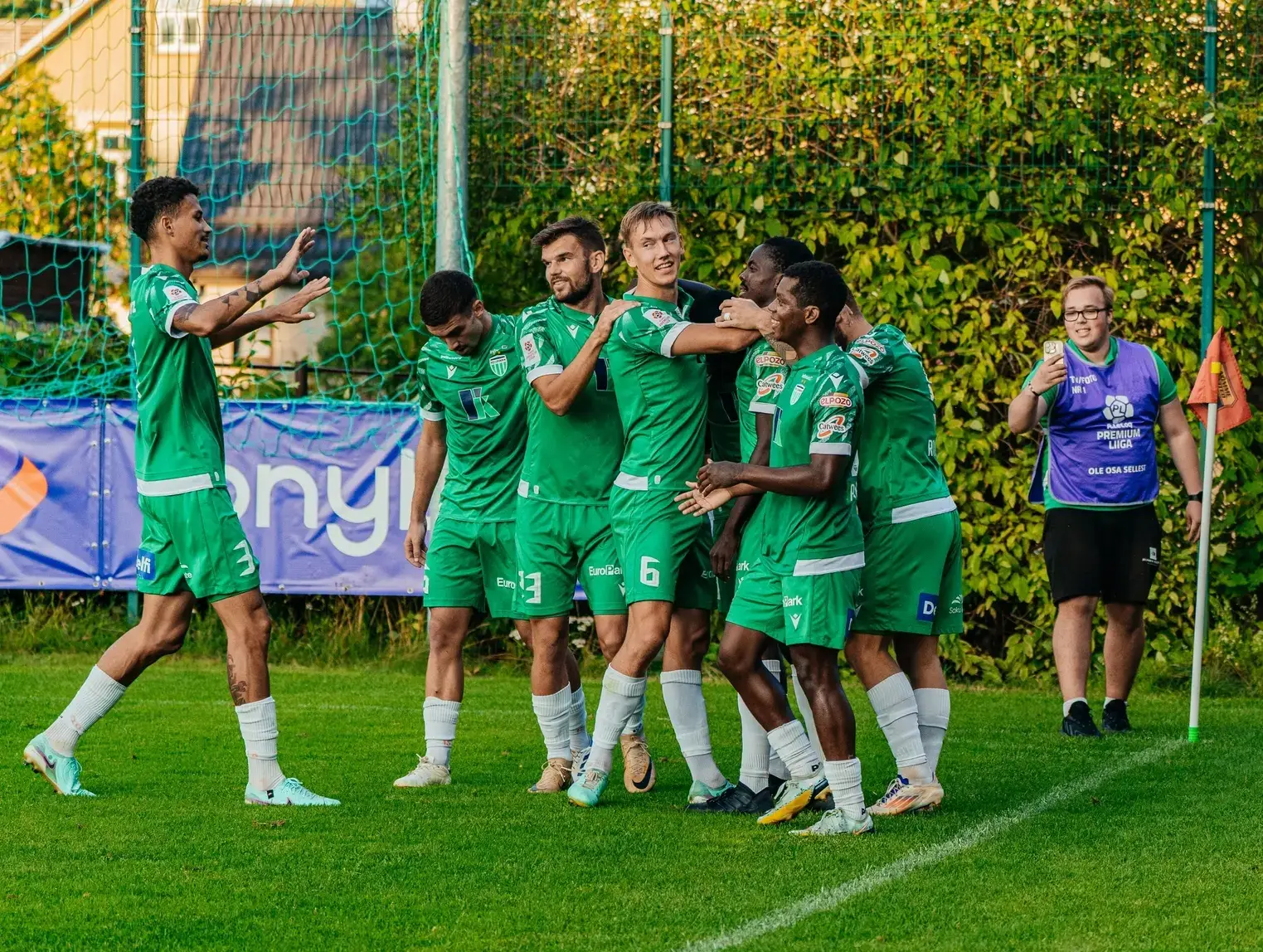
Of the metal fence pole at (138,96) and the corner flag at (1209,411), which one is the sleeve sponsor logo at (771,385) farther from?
the metal fence pole at (138,96)

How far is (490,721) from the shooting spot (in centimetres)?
902

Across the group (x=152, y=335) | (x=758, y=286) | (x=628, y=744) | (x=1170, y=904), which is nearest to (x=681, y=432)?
(x=758, y=286)

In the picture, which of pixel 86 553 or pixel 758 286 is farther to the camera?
pixel 86 553

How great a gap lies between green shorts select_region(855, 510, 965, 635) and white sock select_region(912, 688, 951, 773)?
0.31 meters

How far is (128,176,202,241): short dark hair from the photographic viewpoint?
654 cm

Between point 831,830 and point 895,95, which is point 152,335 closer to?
point 831,830

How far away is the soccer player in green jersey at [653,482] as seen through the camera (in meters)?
6.39

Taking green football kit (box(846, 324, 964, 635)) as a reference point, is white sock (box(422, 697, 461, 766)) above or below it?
below

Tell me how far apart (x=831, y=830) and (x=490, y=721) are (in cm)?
344

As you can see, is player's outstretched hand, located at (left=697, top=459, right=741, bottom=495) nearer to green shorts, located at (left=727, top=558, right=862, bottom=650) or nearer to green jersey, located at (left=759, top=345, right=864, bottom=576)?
green jersey, located at (left=759, top=345, right=864, bottom=576)

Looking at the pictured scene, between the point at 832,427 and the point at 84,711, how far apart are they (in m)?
3.10

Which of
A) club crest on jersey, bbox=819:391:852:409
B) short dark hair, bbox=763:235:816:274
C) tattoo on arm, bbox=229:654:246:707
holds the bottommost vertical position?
tattoo on arm, bbox=229:654:246:707

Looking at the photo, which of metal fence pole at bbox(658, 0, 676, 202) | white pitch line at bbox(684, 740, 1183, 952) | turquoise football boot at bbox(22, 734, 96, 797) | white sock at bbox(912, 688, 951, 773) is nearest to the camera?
white pitch line at bbox(684, 740, 1183, 952)

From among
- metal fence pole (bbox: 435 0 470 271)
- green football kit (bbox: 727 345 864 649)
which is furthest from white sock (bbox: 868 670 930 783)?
metal fence pole (bbox: 435 0 470 271)
